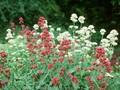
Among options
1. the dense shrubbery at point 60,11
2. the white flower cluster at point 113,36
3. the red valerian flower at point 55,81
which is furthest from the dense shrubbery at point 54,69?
the dense shrubbery at point 60,11

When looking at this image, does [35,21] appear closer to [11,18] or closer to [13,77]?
[11,18]

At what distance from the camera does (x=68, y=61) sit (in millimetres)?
5445

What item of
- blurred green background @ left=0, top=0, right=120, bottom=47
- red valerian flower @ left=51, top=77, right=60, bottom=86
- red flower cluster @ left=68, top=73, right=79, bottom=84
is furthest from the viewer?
blurred green background @ left=0, top=0, right=120, bottom=47

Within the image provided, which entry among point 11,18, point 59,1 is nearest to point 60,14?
point 59,1

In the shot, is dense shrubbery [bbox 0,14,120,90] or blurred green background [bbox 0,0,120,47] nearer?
dense shrubbery [bbox 0,14,120,90]

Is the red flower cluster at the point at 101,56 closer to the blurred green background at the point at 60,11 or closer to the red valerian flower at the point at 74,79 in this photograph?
the red valerian flower at the point at 74,79

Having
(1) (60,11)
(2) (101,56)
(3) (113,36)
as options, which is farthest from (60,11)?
(2) (101,56)

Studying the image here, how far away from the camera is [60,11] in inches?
471

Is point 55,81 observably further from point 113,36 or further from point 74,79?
point 113,36

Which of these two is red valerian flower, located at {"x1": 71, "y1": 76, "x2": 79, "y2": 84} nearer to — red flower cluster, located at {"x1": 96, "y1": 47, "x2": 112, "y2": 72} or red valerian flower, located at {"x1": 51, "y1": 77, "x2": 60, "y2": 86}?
red valerian flower, located at {"x1": 51, "y1": 77, "x2": 60, "y2": 86}

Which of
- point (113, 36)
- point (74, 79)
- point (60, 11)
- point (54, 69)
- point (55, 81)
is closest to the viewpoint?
point (55, 81)

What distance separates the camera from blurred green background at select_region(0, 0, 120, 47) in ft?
35.2

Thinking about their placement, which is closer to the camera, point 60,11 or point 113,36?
point 113,36

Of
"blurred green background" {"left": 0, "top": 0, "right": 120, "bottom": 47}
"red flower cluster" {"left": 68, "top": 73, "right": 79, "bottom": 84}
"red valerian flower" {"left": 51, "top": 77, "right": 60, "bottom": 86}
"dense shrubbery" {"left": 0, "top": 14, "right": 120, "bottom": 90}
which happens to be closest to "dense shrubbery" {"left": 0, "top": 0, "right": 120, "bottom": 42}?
"blurred green background" {"left": 0, "top": 0, "right": 120, "bottom": 47}
